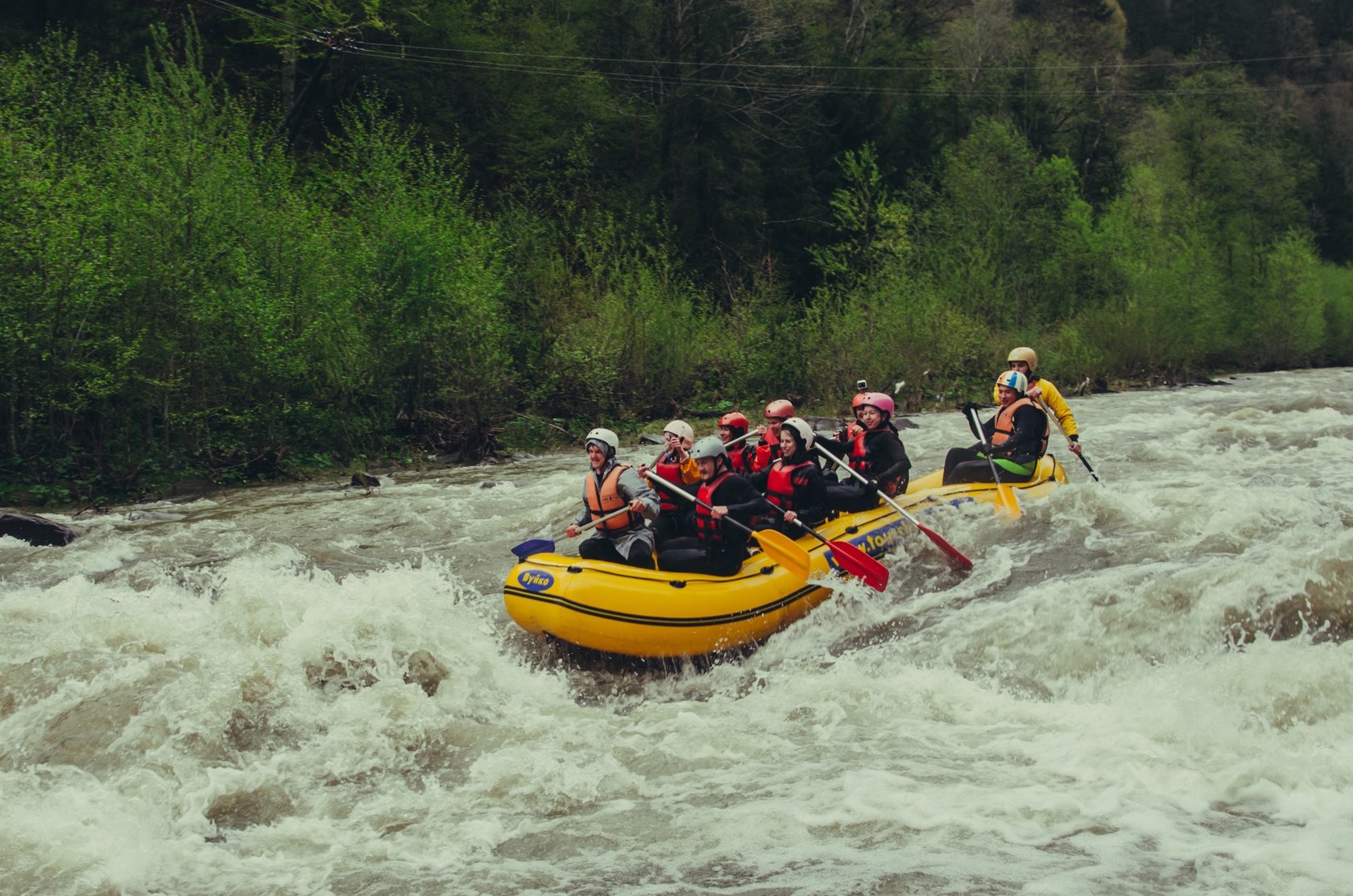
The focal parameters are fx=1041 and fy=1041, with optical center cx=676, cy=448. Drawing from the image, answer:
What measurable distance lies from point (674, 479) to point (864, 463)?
6.63 ft

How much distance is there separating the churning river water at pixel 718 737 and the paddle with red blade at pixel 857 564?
159mm

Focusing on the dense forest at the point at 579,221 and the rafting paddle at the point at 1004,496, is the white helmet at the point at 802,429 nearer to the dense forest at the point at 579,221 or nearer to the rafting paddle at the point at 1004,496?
the rafting paddle at the point at 1004,496

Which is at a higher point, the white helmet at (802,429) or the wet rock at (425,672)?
the white helmet at (802,429)

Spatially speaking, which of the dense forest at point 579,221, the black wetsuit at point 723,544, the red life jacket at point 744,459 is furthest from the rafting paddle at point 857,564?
the dense forest at point 579,221

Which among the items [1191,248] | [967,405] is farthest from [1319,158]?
[967,405]

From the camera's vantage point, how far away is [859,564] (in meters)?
7.04

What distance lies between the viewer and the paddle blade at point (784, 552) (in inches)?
264

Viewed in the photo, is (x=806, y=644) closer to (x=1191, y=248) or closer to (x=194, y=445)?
(x=194, y=445)

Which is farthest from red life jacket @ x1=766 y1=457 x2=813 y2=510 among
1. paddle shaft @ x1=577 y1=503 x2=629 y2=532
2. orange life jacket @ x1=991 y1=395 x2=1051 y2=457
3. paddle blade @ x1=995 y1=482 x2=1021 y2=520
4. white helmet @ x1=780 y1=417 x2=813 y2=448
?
orange life jacket @ x1=991 y1=395 x2=1051 y2=457

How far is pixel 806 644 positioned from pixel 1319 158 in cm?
5118

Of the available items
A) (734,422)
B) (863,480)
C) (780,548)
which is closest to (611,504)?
(780,548)

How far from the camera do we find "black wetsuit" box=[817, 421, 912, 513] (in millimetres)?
7918

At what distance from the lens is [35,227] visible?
10.3m

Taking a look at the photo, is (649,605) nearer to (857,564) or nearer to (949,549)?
(857,564)
